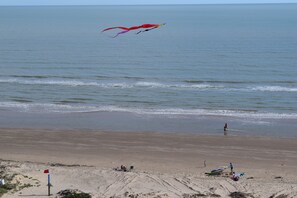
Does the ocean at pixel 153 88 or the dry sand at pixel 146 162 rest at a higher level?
the ocean at pixel 153 88

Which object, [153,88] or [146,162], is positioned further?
[153,88]

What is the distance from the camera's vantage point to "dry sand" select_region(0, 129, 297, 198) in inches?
864

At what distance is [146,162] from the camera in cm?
2809

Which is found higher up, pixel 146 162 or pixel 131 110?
pixel 131 110

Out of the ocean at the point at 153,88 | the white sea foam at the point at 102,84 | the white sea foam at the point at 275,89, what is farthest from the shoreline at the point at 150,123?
the white sea foam at the point at 102,84

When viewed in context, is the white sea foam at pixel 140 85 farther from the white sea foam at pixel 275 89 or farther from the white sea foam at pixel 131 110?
the white sea foam at pixel 131 110

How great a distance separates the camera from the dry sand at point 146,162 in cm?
2195

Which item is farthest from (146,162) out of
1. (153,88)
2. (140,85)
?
(140,85)

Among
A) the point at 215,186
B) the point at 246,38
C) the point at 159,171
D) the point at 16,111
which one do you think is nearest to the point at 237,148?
the point at 159,171

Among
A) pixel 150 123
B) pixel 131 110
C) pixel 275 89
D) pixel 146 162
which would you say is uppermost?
pixel 275 89

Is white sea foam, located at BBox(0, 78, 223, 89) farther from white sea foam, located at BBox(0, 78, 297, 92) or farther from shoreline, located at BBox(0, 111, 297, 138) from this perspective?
shoreline, located at BBox(0, 111, 297, 138)

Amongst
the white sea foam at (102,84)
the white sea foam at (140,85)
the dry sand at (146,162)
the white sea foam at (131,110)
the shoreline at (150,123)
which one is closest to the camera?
the dry sand at (146,162)

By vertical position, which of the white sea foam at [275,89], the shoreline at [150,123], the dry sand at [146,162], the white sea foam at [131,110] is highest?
the white sea foam at [275,89]

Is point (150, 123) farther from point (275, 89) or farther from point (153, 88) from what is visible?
point (275, 89)
